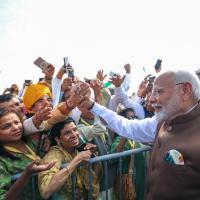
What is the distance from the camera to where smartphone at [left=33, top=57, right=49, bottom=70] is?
4.62 metres

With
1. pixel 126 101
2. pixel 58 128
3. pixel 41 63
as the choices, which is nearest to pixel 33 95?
pixel 58 128

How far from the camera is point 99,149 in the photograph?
3.61 m

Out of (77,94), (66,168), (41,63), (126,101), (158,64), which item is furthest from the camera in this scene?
(158,64)

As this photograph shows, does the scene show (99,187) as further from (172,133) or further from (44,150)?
(172,133)

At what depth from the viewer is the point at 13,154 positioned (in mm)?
2816

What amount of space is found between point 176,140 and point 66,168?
1.04 metres

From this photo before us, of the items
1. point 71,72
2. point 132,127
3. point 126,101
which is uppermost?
point 71,72

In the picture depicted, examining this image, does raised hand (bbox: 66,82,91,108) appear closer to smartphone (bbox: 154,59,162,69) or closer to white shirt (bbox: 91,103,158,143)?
white shirt (bbox: 91,103,158,143)

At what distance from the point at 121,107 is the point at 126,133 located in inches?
68.8

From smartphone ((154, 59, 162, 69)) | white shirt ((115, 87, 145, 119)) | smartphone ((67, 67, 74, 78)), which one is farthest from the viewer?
smartphone ((154, 59, 162, 69))

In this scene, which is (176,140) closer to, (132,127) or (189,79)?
(189,79)

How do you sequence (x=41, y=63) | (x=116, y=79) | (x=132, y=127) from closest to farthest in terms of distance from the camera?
(x=132, y=127)
(x=116, y=79)
(x=41, y=63)

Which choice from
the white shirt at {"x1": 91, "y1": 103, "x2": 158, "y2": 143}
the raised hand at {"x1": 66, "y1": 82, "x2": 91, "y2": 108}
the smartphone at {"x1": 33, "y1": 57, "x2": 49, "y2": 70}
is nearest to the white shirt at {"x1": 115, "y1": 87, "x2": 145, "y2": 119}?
the smartphone at {"x1": 33, "y1": 57, "x2": 49, "y2": 70}

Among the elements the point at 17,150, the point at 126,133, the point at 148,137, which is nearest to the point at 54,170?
the point at 17,150
